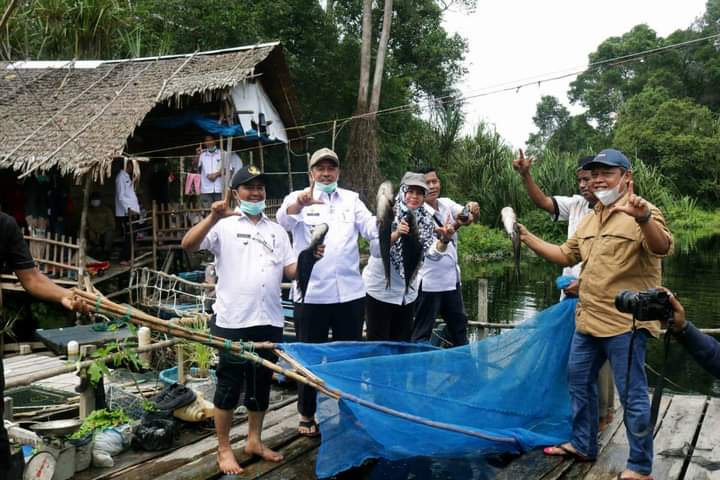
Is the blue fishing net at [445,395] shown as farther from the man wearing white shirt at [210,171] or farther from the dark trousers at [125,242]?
the dark trousers at [125,242]

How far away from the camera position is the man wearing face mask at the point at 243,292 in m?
3.52

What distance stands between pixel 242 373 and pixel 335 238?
0.99m

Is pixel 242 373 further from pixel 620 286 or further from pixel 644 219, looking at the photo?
pixel 644 219

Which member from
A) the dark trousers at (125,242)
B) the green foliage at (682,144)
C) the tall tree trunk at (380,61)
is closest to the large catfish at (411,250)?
the dark trousers at (125,242)

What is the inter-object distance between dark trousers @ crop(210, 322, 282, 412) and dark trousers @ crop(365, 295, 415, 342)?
82cm

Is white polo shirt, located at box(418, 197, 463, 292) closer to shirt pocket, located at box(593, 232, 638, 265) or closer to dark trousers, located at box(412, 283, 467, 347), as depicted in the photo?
dark trousers, located at box(412, 283, 467, 347)

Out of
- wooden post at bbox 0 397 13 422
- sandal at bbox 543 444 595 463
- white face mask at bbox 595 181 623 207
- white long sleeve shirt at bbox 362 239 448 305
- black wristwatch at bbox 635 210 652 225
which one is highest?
white face mask at bbox 595 181 623 207

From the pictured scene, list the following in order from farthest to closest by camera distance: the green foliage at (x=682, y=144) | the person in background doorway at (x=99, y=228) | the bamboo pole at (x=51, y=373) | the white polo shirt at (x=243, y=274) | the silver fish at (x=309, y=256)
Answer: the green foliage at (x=682, y=144) < the person in background doorway at (x=99, y=228) < the silver fish at (x=309, y=256) < the white polo shirt at (x=243, y=274) < the bamboo pole at (x=51, y=373)

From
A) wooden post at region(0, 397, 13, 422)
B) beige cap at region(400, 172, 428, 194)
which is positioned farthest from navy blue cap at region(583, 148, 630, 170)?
wooden post at region(0, 397, 13, 422)

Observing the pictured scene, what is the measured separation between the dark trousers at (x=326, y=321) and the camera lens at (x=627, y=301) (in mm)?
1566

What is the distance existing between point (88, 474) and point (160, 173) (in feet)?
36.1

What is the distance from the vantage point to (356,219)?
4.07 meters

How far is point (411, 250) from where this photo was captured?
4168 mm

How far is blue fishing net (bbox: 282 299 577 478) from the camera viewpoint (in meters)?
3.35
